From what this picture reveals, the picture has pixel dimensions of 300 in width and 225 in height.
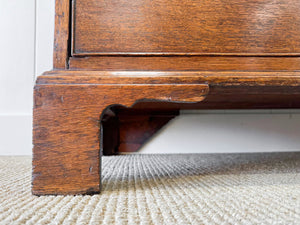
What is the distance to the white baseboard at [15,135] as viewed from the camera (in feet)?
2.99

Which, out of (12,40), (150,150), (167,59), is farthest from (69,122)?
(12,40)

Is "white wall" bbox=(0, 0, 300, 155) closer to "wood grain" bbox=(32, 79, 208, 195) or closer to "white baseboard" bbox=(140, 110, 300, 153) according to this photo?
"white baseboard" bbox=(140, 110, 300, 153)

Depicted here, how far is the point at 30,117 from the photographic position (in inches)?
36.7

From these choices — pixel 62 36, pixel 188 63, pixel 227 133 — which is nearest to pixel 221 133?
pixel 227 133

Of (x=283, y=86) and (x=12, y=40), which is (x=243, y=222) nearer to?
(x=283, y=86)

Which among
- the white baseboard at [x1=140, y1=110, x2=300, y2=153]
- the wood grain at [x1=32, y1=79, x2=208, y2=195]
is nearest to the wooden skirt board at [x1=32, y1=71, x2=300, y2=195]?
the wood grain at [x1=32, y1=79, x2=208, y2=195]

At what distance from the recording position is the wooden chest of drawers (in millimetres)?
365

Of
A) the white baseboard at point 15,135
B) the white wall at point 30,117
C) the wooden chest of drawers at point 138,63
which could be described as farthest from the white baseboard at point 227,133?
the wooden chest of drawers at point 138,63

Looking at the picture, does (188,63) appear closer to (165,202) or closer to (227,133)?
(165,202)

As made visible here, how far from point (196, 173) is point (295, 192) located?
19 cm

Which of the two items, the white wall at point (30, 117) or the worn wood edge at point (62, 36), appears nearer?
the worn wood edge at point (62, 36)

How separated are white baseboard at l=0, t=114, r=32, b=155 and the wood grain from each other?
608mm

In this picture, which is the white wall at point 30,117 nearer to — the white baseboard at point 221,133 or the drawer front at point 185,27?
the white baseboard at point 221,133

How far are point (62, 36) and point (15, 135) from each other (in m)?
0.62
